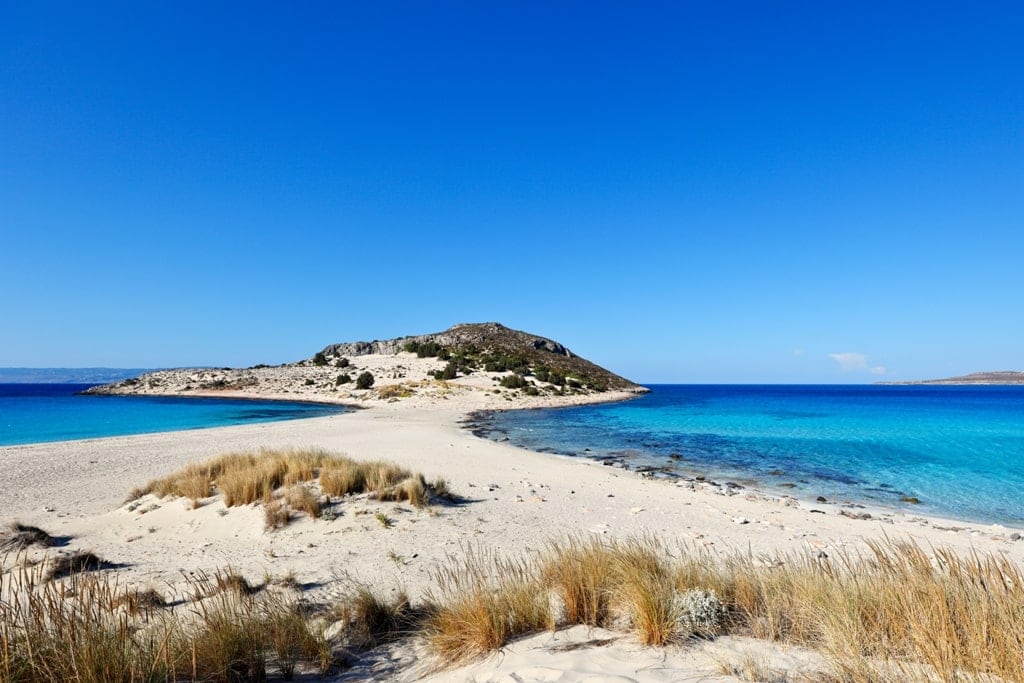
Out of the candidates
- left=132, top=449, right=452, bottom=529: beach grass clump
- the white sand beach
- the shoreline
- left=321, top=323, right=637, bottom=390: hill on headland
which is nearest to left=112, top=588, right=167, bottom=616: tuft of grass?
the shoreline

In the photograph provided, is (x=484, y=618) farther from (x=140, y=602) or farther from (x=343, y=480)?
(x=343, y=480)

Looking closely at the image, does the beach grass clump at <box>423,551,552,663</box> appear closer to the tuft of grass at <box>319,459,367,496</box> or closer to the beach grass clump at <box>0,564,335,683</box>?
the beach grass clump at <box>0,564,335,683</box>

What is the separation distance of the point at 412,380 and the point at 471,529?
45.8 meters

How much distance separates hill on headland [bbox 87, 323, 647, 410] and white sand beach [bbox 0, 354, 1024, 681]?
29655 millimetres

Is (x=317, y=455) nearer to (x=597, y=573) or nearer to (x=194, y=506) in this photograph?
(x=194, y=506)

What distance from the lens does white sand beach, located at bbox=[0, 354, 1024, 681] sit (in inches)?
146

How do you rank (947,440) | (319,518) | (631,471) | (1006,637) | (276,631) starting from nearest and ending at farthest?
1. (1006,637)
2. (276,631)
3. (319,518)
4. (631,471)
5. (947,440)

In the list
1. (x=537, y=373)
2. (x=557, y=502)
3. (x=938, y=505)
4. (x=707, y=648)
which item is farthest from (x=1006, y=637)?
(x=537, y=373)

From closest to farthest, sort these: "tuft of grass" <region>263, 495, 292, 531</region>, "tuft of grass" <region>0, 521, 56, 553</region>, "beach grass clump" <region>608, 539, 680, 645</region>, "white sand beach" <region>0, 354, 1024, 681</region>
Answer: "white sand beach" <region>0, 354, 1024, 681</region>
"beach grass clump" <region>608, 539, 680, 645</region>
"tuft of grass" <region>0, 521, 56, 553</region>
"tuft of grass" <region>263, 495, 292, 531</region>

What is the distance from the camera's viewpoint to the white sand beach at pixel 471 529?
3697mm

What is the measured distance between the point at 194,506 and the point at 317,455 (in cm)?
294

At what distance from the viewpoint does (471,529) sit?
8.50 metres

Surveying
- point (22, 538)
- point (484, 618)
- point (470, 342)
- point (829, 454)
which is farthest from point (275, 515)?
point (470, 342)

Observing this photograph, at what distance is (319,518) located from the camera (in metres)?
8.53
